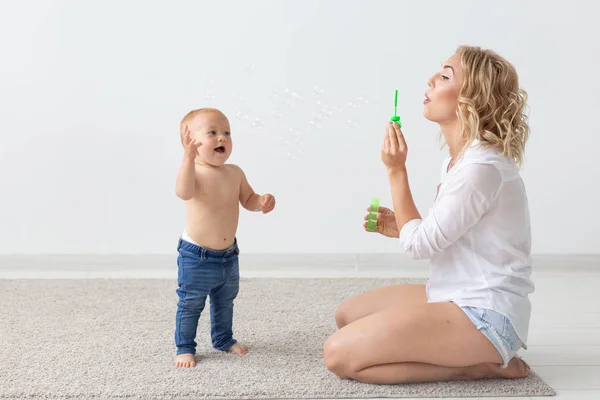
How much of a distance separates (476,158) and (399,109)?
4.62 feet

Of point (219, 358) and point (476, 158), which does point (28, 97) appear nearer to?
point (219, 358)

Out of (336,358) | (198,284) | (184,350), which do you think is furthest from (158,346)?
(336,358)

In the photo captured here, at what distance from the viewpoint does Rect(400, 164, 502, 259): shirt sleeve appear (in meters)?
1.80

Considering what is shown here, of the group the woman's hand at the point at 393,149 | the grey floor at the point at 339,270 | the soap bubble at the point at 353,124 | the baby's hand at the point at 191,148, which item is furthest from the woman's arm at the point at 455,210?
the soap bubble at the point at 353,124

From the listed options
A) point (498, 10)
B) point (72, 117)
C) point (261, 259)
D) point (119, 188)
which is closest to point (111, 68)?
point (72, 117)

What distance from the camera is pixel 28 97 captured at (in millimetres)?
3164

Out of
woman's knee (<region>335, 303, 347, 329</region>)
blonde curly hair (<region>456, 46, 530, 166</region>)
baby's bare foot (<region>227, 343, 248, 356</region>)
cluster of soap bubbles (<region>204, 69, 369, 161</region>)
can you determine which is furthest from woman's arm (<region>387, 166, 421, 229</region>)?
cluster of soap bubbles (<region>204, 69, 369, 161</region>)

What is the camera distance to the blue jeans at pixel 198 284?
1.95m

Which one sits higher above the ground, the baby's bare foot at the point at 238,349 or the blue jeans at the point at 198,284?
the blue jeans at the point at 198,284

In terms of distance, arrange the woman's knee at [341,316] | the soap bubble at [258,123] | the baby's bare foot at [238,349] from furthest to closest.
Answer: the soap bubble at [258,123] < the woman's knee at [341,316] < the baby's bare foot at [238,349]

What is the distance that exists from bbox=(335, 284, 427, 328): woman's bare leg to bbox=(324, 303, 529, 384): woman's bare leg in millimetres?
245

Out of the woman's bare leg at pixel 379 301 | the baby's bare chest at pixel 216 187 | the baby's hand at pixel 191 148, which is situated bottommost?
the woman's bare leg at pixel 379 301

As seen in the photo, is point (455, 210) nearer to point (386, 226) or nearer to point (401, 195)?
point (401, 195)

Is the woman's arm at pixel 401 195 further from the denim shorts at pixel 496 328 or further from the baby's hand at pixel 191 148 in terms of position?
the baby's hand at pixel 191 148
